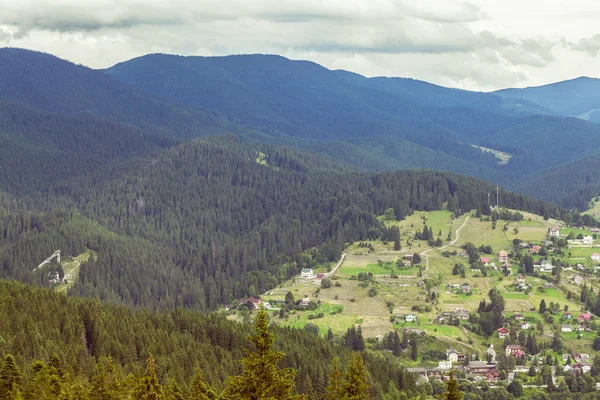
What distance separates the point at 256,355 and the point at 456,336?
129 m

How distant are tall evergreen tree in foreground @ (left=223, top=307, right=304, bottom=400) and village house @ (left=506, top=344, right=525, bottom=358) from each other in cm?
12105

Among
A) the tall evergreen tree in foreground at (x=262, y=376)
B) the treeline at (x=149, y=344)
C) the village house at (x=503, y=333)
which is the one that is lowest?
the village house at (x=503, y=333)

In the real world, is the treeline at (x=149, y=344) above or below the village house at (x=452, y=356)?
above

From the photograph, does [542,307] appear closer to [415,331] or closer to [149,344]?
[415,331]

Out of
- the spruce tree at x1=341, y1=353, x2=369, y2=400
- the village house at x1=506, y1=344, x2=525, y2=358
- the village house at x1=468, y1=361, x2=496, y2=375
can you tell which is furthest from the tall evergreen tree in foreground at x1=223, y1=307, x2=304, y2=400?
the village house at x1=506, y1=344, x2=525, y2=358

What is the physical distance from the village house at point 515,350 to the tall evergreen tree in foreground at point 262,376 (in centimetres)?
12105

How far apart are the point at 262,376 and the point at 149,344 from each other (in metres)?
76.7

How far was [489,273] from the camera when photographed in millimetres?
199250

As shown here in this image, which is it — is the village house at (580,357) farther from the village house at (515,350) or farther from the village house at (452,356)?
the village house at (452,356)

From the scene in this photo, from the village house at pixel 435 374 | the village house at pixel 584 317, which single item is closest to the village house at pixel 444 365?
the village house at pixel 435 374

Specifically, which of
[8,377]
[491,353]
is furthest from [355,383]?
[491,353]

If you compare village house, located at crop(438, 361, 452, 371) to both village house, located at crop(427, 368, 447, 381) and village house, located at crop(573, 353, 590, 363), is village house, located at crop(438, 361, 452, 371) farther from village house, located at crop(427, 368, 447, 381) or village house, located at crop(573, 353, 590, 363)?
village house, located at crop(573, 353, 590, 363)

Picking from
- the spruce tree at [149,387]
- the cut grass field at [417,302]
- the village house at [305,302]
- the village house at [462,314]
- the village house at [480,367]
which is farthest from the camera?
the village house at [305,302]

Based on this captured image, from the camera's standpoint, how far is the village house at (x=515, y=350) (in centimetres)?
14950
